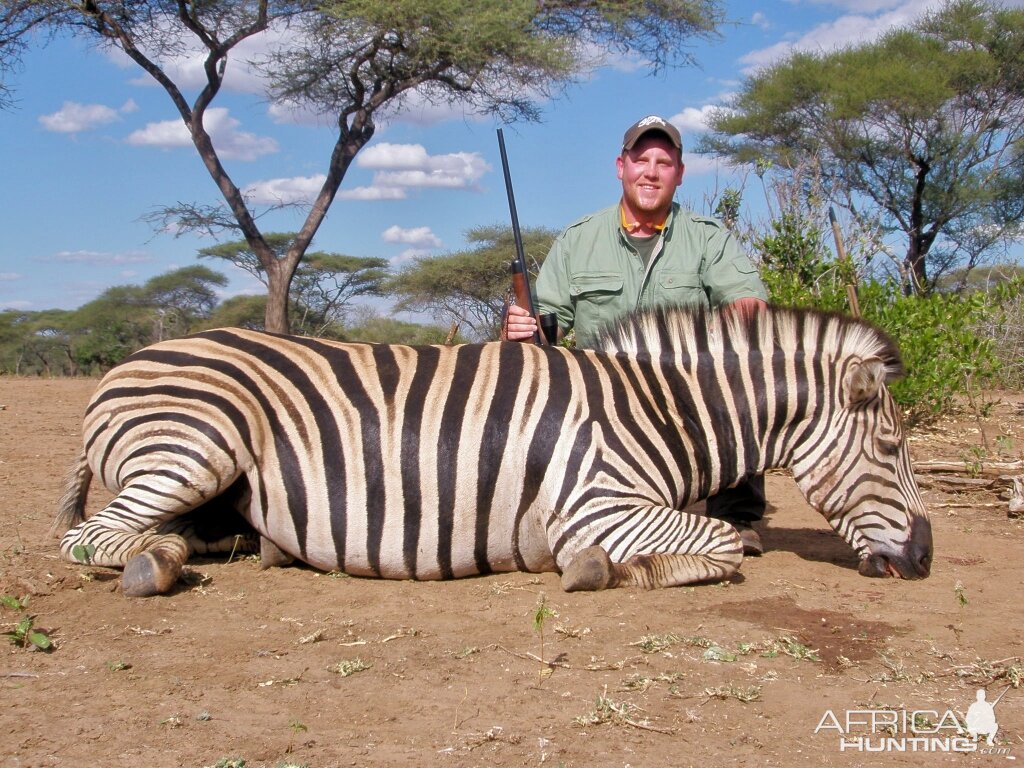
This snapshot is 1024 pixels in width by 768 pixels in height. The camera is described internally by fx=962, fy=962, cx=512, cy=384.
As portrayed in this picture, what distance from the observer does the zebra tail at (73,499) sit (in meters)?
4.46

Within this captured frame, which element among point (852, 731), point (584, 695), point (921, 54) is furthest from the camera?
point (921, 54)

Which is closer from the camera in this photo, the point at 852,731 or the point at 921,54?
the point at 852,731

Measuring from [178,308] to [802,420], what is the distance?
22692mm

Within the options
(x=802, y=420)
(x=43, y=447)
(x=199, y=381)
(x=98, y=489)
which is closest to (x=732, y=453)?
(x=802, y=420)

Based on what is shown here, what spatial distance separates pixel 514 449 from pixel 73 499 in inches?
84.1

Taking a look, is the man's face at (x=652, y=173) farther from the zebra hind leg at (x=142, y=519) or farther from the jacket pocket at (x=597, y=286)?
the zebra hind leg at (x=142, y=519)

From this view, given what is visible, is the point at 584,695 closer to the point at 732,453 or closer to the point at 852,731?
the point at 852,731

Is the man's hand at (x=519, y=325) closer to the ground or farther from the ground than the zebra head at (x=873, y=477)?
farther from the ground

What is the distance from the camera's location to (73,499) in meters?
4.48

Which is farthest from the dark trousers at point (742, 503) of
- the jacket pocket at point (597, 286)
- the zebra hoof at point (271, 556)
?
the zebra hoof at point (271, 556)

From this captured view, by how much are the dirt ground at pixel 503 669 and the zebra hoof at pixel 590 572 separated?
7cm

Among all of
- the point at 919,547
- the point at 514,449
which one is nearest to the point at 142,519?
the point at 514,449

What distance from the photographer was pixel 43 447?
25.1 feet

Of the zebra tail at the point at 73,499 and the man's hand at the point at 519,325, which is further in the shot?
the man's hand at the point at 519,325
